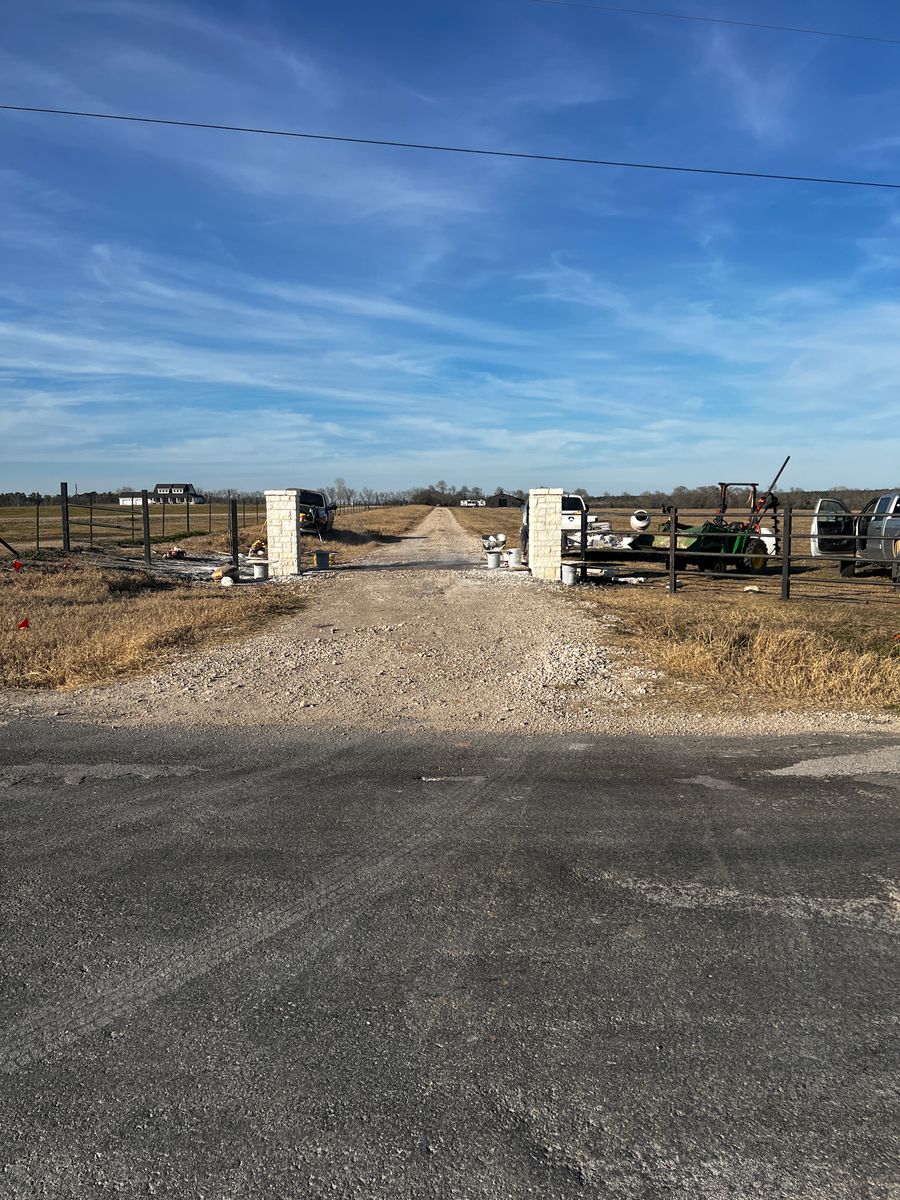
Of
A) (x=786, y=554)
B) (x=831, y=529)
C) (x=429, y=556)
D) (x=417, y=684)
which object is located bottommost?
(x=417, y=684)

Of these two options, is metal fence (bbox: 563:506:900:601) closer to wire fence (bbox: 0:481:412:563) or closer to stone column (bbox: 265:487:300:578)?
stone column (bbox: 265:487:300:578)

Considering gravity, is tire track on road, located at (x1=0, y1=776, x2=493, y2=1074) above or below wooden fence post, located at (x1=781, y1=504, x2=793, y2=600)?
below

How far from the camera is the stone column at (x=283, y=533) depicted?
21.5m

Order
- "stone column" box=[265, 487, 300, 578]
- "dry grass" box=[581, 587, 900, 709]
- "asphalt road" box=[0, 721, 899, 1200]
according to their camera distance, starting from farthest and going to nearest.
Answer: "stone column" box=[265, 487, 300, 578] → "dry grass" box=[581, 587, 900, 709] → "asphalt road" box=[0, 721, 899, 1200]

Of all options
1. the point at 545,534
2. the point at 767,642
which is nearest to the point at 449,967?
the point at 767,642

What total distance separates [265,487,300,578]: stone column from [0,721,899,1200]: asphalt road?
51.9 ft

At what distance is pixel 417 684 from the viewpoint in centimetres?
926

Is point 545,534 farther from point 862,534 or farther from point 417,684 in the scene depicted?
point 417,684

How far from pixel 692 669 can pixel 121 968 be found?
23.5 ft

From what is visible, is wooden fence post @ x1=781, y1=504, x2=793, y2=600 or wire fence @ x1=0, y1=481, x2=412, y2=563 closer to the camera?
wooden fence post @ x1=781, y1=504, x2=793, y2=600

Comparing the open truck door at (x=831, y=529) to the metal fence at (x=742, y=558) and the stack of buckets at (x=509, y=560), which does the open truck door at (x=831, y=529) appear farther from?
the stack of buckets at (x=509, y=560)

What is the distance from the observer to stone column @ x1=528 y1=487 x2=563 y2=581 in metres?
20.0

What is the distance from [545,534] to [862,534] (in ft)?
23.8

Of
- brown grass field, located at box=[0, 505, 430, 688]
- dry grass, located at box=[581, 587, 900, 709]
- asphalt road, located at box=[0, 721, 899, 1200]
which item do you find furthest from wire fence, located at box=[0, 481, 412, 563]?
asphalt road, located at box=[0, 721, 899, 1200]
